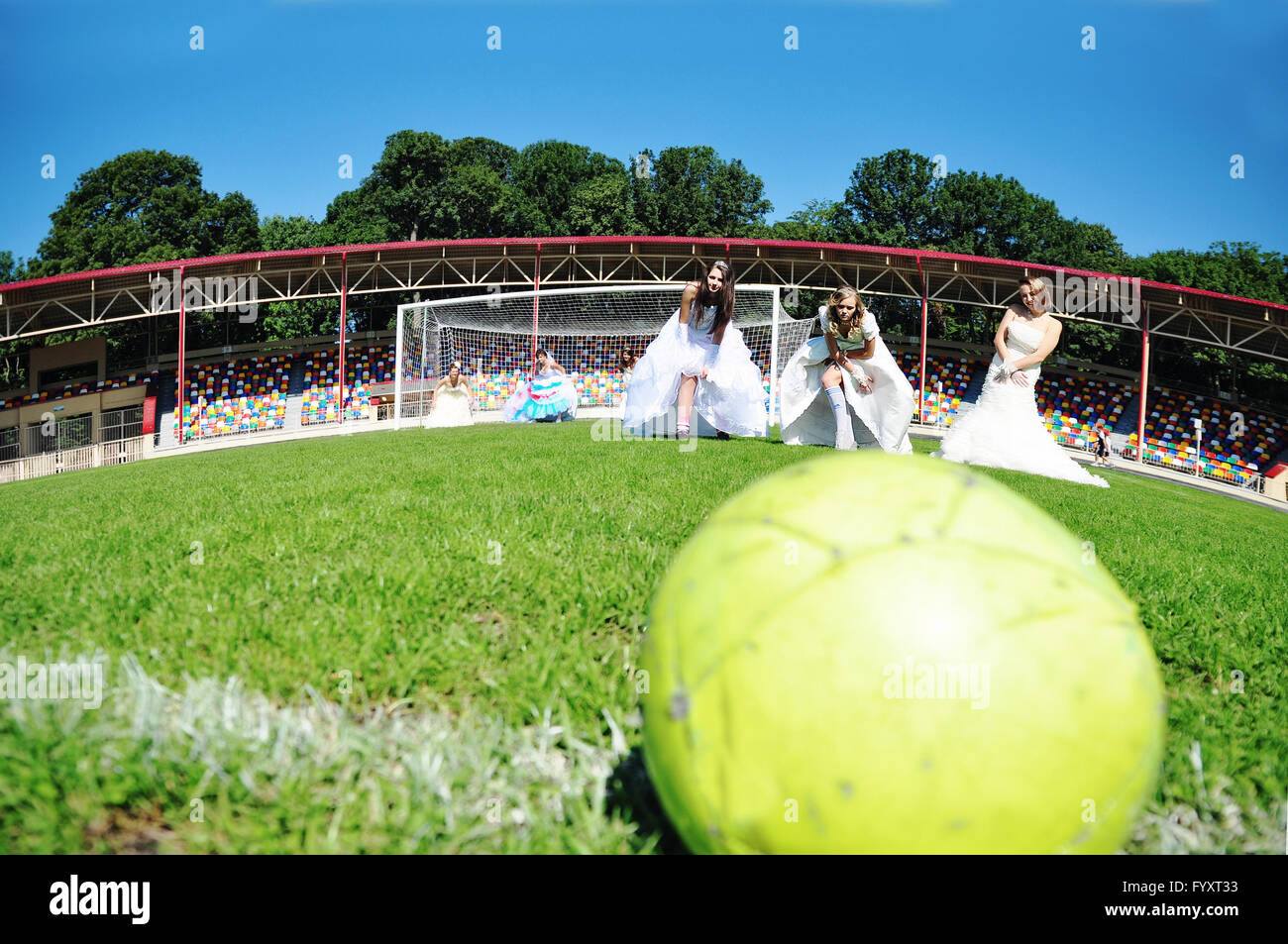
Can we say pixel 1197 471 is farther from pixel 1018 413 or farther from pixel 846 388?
pixel 846 388

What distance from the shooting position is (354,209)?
196 ft

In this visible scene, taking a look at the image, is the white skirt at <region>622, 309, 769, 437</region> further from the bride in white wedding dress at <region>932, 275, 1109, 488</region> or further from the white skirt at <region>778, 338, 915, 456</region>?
the bride in white wedding dress at <region>932, 275, 1109, 488</region>

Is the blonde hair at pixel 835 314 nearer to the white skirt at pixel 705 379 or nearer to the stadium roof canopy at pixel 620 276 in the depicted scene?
the white skirt at pixel 705 379

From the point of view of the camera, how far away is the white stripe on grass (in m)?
1.66

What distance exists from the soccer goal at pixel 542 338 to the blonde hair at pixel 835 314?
1506 cm

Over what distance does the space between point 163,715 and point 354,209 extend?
66.5 meters

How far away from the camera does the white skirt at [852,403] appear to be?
974 cm

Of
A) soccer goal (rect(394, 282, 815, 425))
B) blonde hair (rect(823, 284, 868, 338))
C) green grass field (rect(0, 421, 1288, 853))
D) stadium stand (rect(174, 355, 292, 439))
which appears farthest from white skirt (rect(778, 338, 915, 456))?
stadium stand (rect(174, 355, 292, 439))

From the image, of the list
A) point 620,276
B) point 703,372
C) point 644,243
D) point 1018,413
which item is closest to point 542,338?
point 620,276

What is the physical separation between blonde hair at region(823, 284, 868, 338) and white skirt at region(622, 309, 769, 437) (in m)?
1.42

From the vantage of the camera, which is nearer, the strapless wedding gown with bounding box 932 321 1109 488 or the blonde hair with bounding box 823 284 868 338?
the blonde hair with bounding box 823 284 868 338
